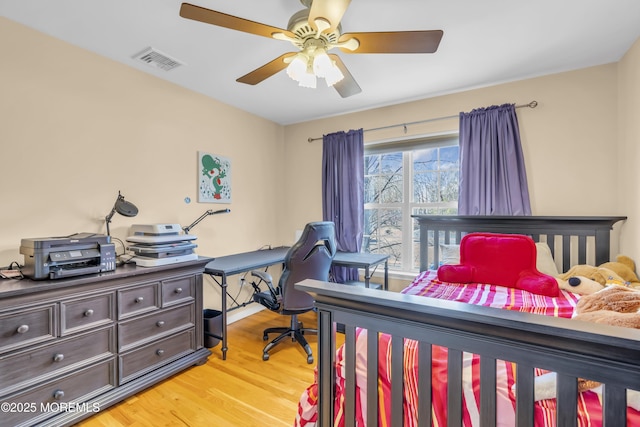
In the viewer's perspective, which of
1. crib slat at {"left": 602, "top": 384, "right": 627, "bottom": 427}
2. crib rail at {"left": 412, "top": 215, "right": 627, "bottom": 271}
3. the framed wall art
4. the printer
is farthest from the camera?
the framed wall art

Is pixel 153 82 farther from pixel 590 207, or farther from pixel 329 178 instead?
pixel 590 207

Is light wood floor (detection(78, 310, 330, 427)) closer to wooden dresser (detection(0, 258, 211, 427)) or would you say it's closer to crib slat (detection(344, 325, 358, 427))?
wooden dresser (detection(0, 258, 211, 427))

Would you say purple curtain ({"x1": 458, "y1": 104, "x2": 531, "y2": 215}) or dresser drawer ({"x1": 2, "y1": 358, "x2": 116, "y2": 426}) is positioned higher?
purple curtain ({"x1": 458, "y1": 104, "x2": 531, "y2": 215})

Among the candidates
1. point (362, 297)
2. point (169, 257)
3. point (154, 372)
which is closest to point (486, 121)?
point (362, 297)

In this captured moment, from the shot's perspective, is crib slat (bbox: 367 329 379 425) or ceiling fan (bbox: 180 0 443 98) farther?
ceiling fan (bbox: 180 0 443 98)

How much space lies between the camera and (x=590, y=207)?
7.89ft

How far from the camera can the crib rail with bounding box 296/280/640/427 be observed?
0.69m

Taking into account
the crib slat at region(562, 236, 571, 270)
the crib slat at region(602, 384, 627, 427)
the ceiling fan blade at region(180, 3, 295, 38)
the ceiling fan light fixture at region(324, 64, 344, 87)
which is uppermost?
the ceiling fan blade at region(180, 3, 295, 38)

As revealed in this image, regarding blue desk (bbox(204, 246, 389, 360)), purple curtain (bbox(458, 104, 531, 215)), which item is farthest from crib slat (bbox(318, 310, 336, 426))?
purple curtain (bbox(458, 104, 531, 215))

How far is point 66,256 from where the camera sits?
1.74 m

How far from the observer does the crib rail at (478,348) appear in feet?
2.26

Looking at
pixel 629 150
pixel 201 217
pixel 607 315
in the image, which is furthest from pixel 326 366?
pixel 629 150

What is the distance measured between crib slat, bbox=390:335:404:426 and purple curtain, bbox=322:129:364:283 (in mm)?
2357

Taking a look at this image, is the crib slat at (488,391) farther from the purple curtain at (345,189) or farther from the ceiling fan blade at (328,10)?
the purple curtain at (345,189)
